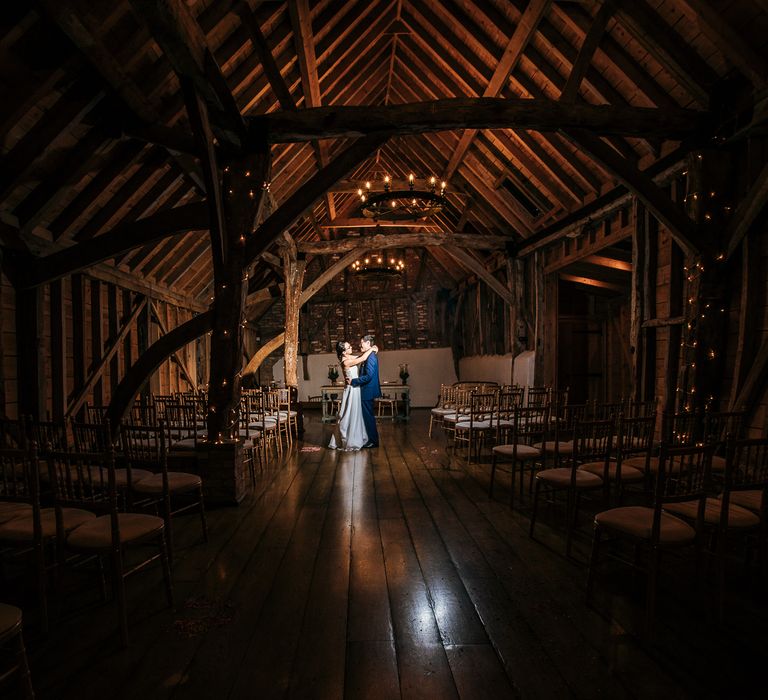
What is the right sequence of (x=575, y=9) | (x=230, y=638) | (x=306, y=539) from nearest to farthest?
(x=230, y=638)
(x=306, y=539)
(x=575, y=9)

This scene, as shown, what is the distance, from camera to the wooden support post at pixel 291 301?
31.2 ft

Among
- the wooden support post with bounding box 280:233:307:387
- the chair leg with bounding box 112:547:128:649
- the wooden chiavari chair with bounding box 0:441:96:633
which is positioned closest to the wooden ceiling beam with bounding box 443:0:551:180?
the wooden support post with bounding box 280:233:307:387

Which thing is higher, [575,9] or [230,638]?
[575,9]

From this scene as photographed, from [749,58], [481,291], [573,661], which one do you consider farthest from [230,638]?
[481,291]

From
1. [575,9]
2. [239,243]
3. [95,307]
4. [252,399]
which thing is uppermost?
[575,9]

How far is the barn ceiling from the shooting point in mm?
3932

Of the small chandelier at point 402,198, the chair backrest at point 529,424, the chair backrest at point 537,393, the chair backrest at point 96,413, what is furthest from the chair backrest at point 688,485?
the small chandelier at point 402,198

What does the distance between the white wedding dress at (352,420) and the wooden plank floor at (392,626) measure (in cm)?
337

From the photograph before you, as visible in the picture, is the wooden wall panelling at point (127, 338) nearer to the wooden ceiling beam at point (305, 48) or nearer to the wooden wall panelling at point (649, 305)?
the wooden ceiling beam at point (305, 48)

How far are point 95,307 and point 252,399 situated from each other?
264 cm

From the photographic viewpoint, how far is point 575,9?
5070 millimetres

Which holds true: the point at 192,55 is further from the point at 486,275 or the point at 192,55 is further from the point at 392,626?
the point at 486,275

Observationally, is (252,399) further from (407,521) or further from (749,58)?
(749,58)

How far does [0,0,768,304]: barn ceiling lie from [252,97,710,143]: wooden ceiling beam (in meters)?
0.04
